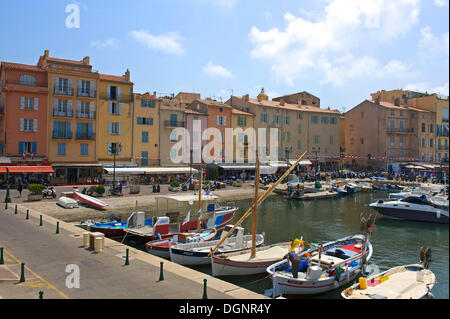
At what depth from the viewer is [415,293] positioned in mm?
12023

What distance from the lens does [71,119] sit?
4747 cm

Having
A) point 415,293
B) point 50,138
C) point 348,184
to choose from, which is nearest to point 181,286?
point 415,293

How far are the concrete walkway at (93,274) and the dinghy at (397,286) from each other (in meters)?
3.34

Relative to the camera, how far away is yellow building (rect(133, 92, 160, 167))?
5216 centimetres

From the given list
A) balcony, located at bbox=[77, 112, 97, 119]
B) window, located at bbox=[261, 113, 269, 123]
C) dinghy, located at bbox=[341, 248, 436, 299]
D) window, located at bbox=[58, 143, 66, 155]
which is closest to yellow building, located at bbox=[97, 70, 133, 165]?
balcony, located at bbox=[77, 112, 97, 119]

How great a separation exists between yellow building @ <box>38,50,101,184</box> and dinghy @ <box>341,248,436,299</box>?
39984 millimetres

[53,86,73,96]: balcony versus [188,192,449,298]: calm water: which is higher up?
[53,86,73,96]: balcony

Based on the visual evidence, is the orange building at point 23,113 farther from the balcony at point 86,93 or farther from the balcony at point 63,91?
the balcony at point 86,93

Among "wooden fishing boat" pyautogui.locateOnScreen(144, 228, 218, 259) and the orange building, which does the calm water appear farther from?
the orange building

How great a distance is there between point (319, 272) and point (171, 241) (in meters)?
8.83

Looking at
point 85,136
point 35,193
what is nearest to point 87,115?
point 85,136

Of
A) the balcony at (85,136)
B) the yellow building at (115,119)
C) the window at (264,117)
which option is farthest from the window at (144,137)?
the window at (264,117)
